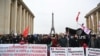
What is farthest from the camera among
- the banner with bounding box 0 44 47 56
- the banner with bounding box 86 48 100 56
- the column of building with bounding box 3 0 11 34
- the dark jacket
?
the column of building with bounding box 3 0 11 34

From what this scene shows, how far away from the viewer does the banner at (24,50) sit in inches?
658

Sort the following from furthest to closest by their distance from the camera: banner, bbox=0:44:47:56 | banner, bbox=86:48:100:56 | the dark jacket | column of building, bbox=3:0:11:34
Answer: column of building, bbox=3:0:11:34 < the dark jacket < banner, bbox=0:44:47:56 < banner, bbox=86:48:100:56

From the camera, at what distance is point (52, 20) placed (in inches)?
4476

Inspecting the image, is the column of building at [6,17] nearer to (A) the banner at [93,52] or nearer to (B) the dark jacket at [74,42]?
(B) the dark jacket at [74,42]

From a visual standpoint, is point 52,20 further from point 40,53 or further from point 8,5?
point 40,53

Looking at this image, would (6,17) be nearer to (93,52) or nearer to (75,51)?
(75,51)

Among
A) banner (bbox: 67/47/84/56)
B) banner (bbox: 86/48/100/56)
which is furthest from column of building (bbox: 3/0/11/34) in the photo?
banner (bbox: 86/48/100/56)

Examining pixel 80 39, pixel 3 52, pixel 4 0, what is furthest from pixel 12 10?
pixel 3 52

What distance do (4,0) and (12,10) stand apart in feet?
22.0

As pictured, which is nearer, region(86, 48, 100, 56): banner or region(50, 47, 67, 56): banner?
region(86, 48, 100, 56): banner

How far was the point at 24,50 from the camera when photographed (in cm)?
1683

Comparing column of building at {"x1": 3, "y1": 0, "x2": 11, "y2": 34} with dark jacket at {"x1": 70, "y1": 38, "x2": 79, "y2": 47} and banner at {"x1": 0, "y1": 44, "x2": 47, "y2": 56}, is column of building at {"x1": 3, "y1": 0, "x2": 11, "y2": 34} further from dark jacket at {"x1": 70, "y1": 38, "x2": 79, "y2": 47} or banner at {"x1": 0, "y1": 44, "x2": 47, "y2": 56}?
banner at {"x1": 0, "y1": 44, "x2": 47, "y2": 56}

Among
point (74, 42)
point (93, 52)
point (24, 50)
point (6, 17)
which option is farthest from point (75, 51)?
point (6, 17)

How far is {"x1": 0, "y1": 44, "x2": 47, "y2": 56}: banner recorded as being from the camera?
1670 centimetres
